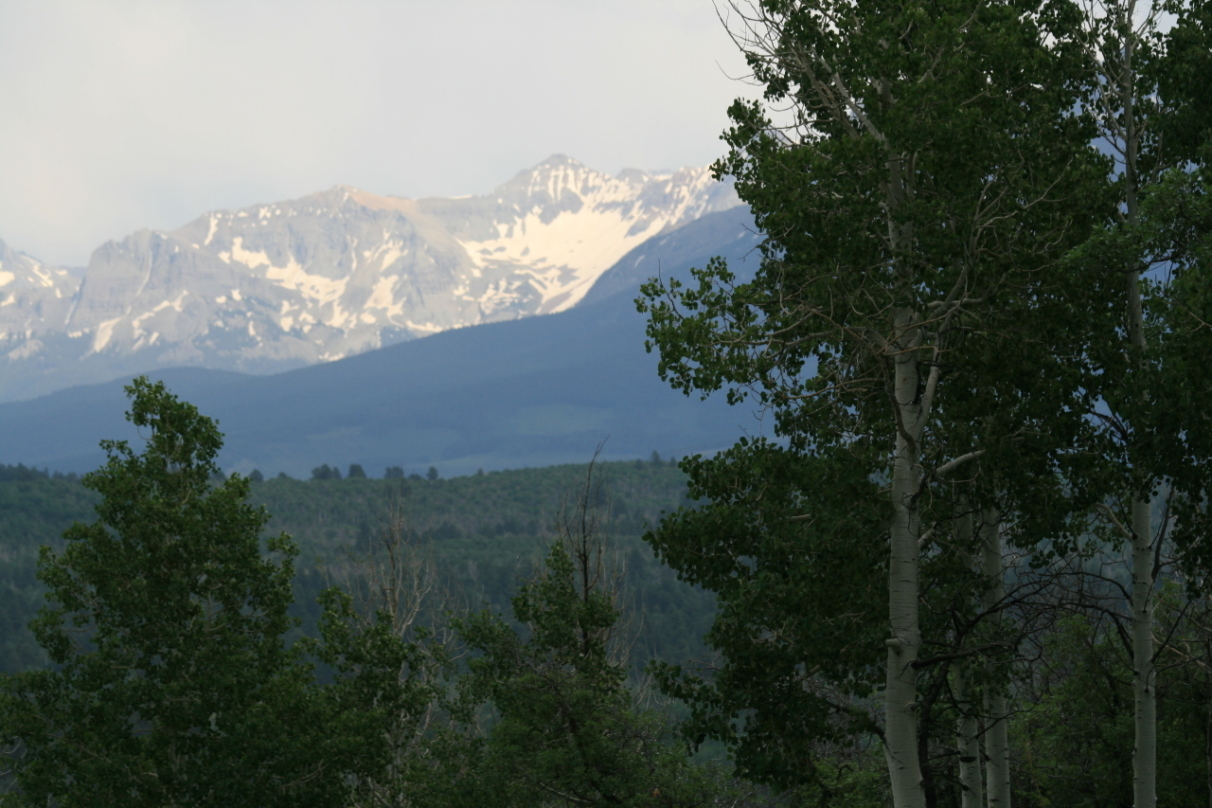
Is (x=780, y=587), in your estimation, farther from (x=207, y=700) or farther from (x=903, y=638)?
(x=207, y=700)

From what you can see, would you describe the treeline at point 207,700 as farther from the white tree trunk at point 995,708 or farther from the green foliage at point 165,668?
the white tree trunk at point 995,708

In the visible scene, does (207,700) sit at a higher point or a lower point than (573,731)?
higher

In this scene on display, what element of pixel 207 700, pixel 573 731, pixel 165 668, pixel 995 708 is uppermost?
pixel 165 668

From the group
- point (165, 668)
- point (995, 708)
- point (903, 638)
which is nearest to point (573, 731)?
point (165, 668)

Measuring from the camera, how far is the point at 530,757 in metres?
21.9

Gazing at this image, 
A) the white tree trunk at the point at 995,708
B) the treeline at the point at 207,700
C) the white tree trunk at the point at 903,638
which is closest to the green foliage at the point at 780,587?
the white tree trunk at the point at 903,638

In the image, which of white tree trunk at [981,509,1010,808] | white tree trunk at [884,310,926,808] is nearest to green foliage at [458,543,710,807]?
white tree trunk at [981,509,1010,808]

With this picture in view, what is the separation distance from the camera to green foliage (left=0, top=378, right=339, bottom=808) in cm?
2095

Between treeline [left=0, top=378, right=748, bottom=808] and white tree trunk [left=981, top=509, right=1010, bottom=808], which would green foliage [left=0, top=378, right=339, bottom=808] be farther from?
white tree trunk [left=981, top=509, right=1010, bottom=808]

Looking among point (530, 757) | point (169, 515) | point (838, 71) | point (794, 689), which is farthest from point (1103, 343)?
point (169, 515)

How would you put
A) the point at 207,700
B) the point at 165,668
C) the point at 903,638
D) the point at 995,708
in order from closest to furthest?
the point at 903,638 → the point at 995,708 → the point at 207,700 → the point at 165,668

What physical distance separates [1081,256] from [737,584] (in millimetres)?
6035

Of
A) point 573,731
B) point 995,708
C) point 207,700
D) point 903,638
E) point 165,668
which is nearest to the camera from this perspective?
point 903,638

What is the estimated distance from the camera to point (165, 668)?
21609 millimetres
